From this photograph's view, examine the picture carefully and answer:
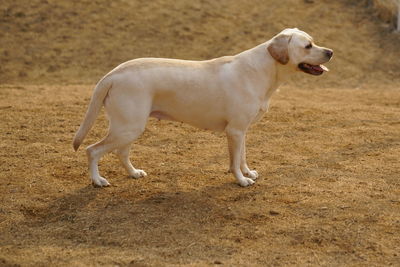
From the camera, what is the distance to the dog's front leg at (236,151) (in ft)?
17.8

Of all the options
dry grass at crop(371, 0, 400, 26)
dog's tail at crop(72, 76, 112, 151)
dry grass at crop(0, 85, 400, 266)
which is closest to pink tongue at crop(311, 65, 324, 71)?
dry grass at crop(0, 85, 400, 266)

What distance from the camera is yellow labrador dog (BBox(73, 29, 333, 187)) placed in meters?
5.15

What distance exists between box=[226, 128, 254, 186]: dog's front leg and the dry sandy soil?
11 cm

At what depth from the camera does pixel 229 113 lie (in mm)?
5391

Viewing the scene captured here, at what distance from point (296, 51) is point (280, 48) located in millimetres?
136

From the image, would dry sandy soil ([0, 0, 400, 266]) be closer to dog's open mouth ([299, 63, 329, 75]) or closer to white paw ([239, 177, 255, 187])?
white paw ([239, 177, 255, 187])

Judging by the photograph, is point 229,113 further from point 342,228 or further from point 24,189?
point 24,189

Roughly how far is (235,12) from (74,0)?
3651 millimetres

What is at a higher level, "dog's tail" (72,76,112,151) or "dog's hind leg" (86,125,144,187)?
"dog's tail" (72,76,112,151)

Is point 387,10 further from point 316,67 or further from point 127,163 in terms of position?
point 127,163

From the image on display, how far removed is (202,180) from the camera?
5812 mm

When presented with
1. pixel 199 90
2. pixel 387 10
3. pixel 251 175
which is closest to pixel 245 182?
pixel 251 175

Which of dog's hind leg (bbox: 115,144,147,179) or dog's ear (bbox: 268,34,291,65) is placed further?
dog's hind leg (bbox: 115,144,147,179)

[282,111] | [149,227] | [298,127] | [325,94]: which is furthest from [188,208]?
[325,94]
